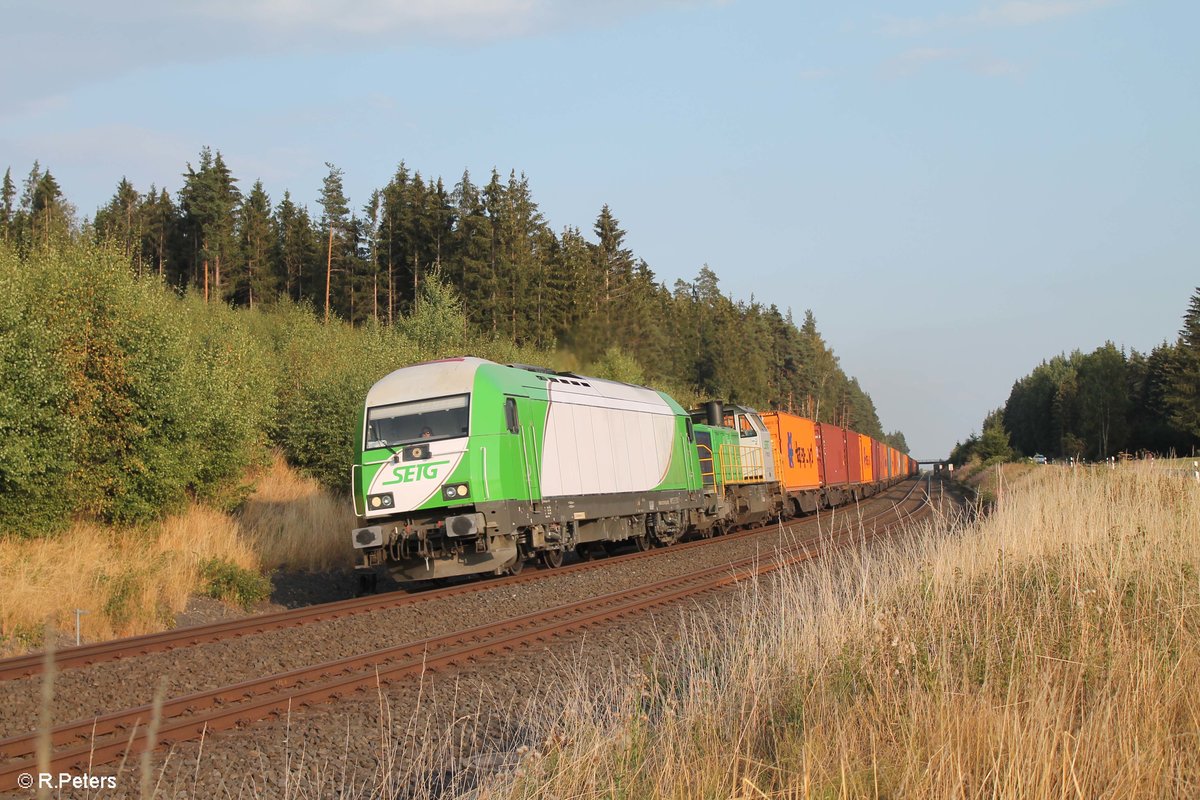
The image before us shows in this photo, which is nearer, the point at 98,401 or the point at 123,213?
the point at 98,401

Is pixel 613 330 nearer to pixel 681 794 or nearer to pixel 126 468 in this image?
pixel 126 468

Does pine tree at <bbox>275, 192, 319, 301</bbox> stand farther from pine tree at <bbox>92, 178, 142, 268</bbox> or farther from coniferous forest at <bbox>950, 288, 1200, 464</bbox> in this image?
coniferous forest at <bbox>950, 288, 1200, 464</bbox>

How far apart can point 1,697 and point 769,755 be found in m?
6.43

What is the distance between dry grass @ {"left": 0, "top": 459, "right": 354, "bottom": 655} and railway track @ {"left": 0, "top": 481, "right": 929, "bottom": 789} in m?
2.00

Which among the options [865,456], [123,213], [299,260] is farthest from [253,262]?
[865,456]

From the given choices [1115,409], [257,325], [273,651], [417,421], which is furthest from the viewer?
[1115,409]

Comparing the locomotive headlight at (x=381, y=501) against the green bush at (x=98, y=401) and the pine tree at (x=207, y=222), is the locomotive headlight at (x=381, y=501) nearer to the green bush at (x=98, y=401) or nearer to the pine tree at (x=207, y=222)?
the green bush at (x=98, y=401)

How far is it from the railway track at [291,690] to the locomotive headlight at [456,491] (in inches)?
100

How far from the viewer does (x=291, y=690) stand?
24.4 ft

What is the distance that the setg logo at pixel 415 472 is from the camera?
13.9 metres

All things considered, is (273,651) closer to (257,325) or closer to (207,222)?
(257,325)

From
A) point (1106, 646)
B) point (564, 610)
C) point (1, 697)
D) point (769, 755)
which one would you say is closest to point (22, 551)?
point (1, 697)

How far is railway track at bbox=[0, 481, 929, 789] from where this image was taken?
5.84m

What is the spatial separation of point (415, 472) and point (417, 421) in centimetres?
84
